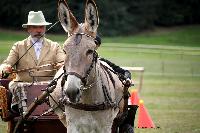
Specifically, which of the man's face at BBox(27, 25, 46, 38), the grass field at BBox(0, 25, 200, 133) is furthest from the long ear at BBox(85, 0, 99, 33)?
the grass field at BBox(0, 25, 200, 133)

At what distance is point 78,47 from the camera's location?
6824mm

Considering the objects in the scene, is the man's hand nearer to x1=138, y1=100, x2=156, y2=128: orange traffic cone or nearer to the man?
the man

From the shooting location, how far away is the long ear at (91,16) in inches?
271

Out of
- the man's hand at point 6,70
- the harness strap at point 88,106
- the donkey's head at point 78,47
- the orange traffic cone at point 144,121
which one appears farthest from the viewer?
the orange traffic cone at point 144,121

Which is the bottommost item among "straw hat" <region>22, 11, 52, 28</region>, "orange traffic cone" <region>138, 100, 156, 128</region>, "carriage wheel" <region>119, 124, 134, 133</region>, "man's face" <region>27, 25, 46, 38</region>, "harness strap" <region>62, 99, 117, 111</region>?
"orange traffic cone" <region>138, 100, 156, 128</region>

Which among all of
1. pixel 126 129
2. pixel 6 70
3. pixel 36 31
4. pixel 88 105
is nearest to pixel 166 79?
pixel 36 31

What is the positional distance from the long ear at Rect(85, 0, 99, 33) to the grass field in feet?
18.4

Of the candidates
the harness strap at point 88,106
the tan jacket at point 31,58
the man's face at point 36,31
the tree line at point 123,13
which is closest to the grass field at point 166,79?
the tree line at point 123,13

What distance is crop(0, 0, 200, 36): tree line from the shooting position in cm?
5756

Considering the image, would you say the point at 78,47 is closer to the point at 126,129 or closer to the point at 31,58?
the point at 126,129

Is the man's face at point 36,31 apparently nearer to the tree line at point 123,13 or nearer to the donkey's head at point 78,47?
the donkey's head at point 78,47

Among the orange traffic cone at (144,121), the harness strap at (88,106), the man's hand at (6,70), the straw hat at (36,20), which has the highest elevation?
the straw hat at (36,20)

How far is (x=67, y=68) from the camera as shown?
676 centimetres

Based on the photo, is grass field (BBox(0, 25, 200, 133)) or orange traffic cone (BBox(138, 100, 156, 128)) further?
grass field (BBox(0, 25, 200, 133))
